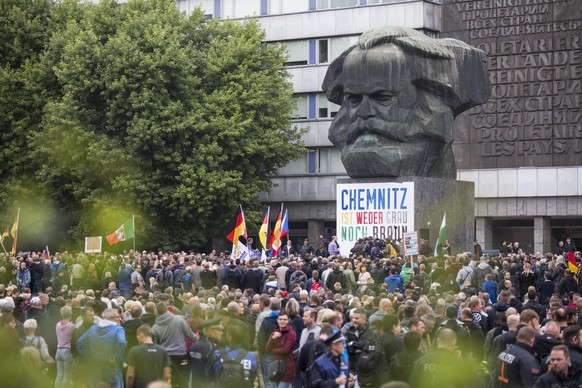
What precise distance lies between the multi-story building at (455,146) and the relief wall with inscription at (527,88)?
0.26ft

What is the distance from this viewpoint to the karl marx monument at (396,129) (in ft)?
127

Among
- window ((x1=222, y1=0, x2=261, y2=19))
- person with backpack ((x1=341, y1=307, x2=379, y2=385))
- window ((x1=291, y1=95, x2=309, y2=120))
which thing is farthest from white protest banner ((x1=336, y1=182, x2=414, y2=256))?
window ((x1=222, y1=0, x2=261, y2=19))

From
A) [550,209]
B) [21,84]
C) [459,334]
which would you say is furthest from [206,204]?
[459,334]

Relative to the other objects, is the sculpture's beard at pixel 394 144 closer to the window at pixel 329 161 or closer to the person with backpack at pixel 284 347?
the window at pixel 329 161

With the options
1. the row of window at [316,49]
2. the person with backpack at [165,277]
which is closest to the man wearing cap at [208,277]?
the person with backpack at [165,277]

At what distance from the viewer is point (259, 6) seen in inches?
2496

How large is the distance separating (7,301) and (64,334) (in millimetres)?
2021

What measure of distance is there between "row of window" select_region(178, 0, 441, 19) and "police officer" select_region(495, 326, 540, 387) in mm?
46628

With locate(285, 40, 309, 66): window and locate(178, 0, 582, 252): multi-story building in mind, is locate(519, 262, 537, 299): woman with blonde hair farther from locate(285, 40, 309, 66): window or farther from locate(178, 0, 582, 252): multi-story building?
locate(285, 40, 309, 66): window

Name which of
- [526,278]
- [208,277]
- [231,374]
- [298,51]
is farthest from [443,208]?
[231,374]

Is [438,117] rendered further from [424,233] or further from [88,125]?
[88,125]

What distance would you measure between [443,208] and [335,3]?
23.5 m

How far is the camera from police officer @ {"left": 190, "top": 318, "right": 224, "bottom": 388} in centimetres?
1537

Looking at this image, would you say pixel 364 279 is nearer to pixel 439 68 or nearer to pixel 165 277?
pixel 165 277
